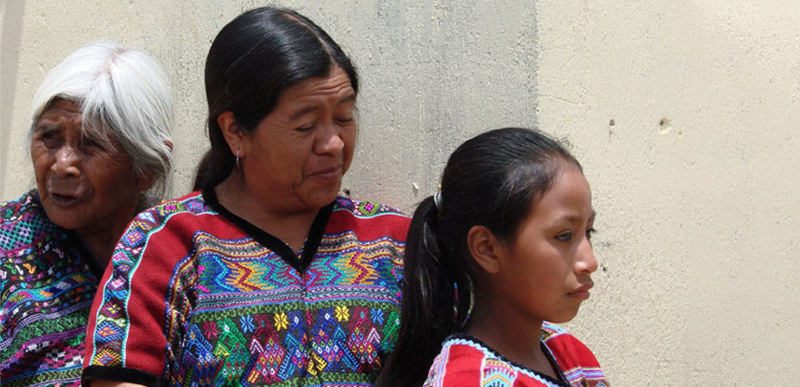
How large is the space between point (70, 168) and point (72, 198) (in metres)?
0.10

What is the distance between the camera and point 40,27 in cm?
391

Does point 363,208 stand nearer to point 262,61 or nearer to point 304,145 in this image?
point 304,145

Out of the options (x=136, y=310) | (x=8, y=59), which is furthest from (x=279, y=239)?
(x=8, y=59)

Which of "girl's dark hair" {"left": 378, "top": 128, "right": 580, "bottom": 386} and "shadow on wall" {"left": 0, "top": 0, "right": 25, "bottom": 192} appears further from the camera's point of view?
"shadow on wall" {"left": 0, "top": 0, "right": 25, "bottom": 192}

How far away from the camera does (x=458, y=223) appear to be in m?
2.08

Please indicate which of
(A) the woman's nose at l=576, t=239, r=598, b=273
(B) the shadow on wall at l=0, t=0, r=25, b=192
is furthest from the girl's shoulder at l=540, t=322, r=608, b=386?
(B) the shadow on wall at l=0, t=0, r=25, b=192

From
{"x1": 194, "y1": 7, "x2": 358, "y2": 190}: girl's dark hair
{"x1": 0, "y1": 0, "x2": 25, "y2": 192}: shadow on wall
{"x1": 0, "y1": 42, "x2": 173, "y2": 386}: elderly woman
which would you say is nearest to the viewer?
{"x1": 194, "y1": 7, "x2": 358, "y2": 190}: girl's dark hair

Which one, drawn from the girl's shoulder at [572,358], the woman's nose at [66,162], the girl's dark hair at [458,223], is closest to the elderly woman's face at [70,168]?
the woman's nose at [66,162]

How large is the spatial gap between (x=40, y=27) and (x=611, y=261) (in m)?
2.61

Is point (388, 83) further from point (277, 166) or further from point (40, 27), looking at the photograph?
point (40, 27)

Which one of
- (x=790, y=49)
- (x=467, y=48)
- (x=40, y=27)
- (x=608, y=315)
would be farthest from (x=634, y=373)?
(x=40, y=27)

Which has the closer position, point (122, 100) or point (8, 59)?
point (122, 100)

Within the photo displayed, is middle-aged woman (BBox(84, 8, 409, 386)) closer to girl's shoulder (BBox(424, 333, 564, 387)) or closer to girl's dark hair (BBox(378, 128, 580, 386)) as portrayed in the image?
girl's dark hair (BBox(378, 128, 580, 386))

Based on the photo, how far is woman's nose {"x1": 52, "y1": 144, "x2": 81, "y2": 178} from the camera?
8.59 feet
